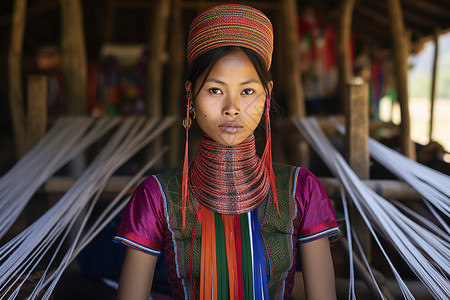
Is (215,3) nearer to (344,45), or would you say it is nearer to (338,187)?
(344,45)

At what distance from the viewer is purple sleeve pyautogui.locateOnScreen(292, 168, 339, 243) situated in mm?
1158

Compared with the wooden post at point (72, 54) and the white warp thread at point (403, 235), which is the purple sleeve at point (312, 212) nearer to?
the white warp thread at point (403, 235)

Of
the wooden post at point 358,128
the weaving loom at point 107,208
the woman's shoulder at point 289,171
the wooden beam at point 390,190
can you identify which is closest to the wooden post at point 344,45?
the weaving loom at point 107,208

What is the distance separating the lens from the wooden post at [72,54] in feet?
9.16

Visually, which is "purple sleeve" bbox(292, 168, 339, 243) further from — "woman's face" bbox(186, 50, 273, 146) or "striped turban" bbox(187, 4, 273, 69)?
"striped turban" bbox(187, 4, 273, 69)

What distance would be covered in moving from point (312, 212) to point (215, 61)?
1.63 feet

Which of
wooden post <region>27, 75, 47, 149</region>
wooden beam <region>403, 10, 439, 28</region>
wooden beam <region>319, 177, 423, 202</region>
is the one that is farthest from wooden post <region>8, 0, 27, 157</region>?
wooden beam <region>403, 10, 439, 28</region>

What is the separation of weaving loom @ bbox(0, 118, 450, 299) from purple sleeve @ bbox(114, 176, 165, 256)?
0.27 m

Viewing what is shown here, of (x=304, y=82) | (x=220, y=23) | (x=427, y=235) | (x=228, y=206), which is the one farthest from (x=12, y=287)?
(x=304, y=82)

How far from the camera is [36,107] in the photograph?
1963 millimetres

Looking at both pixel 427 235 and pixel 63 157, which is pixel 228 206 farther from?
pixel 63 157

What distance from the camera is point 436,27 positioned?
442cm

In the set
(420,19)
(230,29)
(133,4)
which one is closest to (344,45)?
(420,19)

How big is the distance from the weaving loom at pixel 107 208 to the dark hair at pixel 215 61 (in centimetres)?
60
